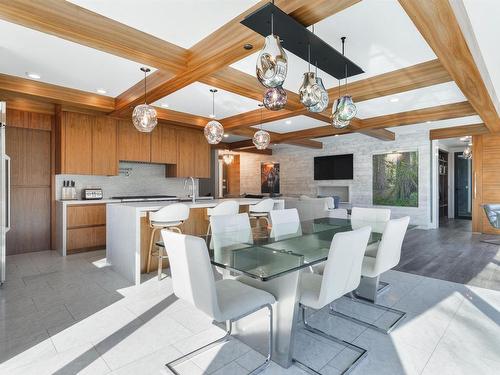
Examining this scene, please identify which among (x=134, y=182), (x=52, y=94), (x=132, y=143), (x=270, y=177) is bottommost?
(x=134, y=182)

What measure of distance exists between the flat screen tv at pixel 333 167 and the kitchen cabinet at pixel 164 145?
5.08 metres

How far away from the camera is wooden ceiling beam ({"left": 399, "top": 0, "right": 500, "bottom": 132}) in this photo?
2.01m

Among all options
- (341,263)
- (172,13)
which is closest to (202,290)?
(341,263)

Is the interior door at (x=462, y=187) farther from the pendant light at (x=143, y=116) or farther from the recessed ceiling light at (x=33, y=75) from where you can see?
the recessed ceiling light at (x=33, y=75)

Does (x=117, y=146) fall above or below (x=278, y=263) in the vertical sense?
above

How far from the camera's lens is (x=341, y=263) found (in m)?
1.78

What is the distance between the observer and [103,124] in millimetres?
5410

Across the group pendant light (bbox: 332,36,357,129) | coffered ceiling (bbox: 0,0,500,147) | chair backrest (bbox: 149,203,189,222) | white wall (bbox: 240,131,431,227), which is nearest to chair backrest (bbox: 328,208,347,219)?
coffered ceiling (bbox: 0,0,500,147)

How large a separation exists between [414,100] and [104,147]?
569cm

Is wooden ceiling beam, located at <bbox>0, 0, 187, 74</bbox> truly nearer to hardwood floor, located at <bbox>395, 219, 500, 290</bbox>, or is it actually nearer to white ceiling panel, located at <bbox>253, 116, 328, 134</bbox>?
white ceiling panel, located at <bbox>253, 116, 328, 134</bbox>

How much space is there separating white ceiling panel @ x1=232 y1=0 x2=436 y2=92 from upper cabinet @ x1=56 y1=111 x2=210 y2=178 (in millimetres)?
3239

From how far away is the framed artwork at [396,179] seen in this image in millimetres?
7683

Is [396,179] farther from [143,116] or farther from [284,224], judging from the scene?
[143,116]

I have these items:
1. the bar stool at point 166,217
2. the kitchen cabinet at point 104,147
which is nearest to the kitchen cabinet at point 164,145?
the kitchen cabinet at point 104,147
